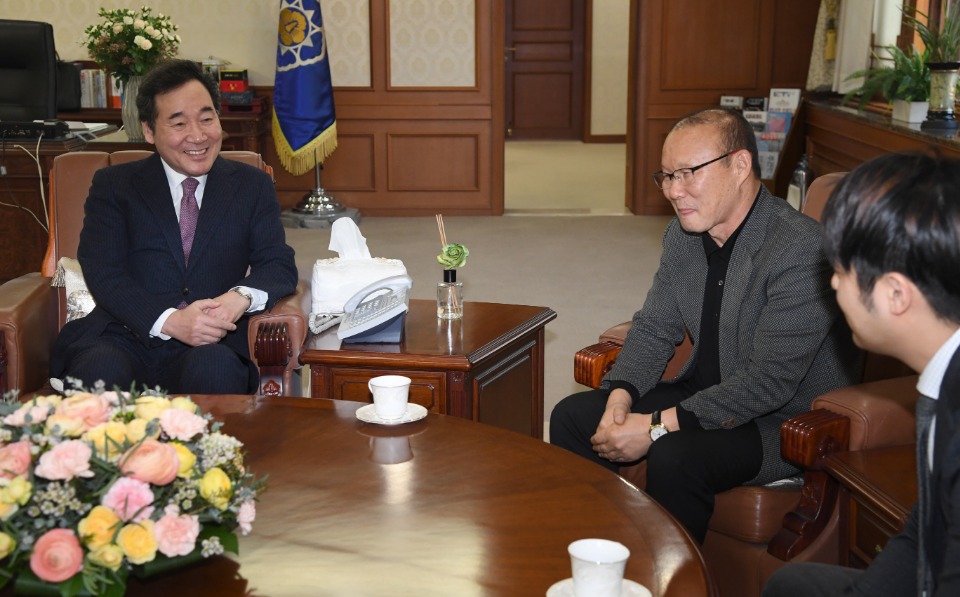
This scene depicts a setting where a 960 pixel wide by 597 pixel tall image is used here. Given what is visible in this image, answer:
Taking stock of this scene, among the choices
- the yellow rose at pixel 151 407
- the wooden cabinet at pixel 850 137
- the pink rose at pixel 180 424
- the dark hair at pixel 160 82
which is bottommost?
the pink rose at pixel 180 424

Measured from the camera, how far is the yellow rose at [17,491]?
1348mm

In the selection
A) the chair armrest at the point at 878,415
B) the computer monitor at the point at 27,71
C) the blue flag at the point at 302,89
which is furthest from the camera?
the blue flag at the point at 302,89

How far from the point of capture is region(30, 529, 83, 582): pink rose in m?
1.33

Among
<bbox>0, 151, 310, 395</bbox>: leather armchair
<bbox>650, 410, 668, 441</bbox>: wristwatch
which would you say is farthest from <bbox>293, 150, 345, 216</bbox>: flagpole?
<bbox>650, 410, 668, 441</bbox>: wristwatch

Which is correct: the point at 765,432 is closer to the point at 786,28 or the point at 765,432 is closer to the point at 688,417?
the point at 688,417

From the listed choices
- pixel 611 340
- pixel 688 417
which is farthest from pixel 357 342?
pixel 688 417

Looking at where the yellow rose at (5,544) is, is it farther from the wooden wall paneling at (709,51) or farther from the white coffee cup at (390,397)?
the wooden wall paneling at (709,51)

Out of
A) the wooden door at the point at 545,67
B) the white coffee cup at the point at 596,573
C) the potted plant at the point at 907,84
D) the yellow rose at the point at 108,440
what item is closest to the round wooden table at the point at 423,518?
the white coffee cup at the point at 596,573

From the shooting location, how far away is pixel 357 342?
2.79 m

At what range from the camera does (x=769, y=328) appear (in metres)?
2.38

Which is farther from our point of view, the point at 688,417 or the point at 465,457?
the point at 688,417

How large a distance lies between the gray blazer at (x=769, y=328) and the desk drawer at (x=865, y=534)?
246 mm

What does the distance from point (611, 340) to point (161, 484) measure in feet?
5.52

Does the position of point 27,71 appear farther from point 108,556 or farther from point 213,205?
point 108,556
